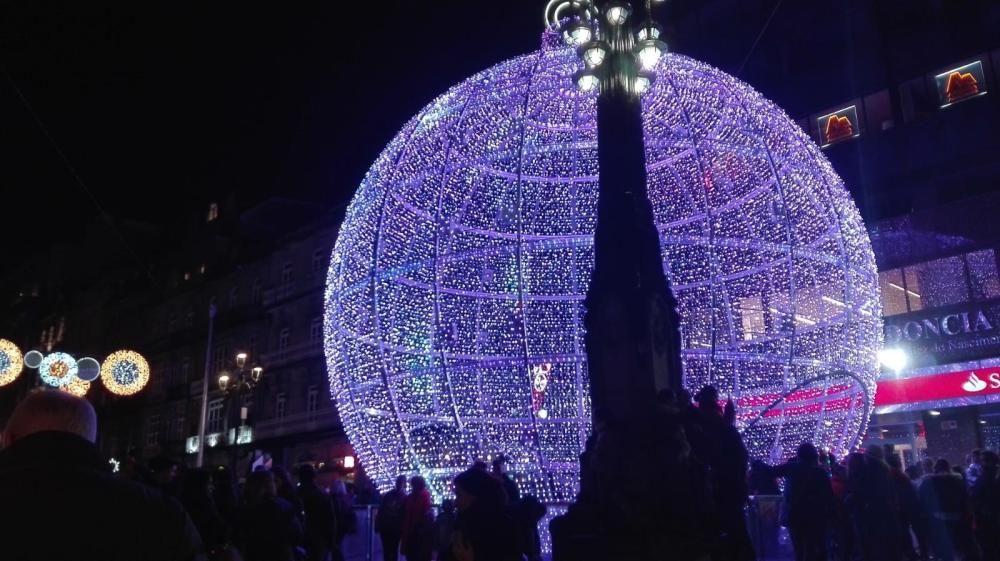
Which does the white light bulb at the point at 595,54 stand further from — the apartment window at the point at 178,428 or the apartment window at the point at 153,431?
the apartment window at the point at 153,431

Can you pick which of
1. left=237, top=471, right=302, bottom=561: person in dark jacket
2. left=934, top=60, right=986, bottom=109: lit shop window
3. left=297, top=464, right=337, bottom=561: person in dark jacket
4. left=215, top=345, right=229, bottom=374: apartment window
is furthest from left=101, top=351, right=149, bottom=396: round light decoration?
left=934, top=60, right=986, bottom=109: lit shop window

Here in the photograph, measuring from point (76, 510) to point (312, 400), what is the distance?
105 ft

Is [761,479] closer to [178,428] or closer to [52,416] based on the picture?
[52,416]

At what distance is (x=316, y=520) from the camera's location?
8000mm

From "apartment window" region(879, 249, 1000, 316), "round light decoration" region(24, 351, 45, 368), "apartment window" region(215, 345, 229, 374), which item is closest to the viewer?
"apartment window" region(879, 249, 1000, 316)

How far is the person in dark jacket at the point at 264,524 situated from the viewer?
5.96 metres

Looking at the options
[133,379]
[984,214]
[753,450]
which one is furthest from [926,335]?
[133,379]

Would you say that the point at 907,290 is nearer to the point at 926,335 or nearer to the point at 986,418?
the point at 926,335

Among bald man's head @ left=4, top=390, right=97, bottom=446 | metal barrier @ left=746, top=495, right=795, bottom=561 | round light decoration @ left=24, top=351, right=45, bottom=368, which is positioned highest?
round light decoration @ left=24, top=351, right=45, bottom=368

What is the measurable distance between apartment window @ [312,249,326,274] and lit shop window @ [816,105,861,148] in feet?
66.8

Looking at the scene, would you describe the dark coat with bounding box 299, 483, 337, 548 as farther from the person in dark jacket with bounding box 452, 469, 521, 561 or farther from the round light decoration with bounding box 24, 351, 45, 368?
the round light decoration with bounding box 24, 351, 45, 368

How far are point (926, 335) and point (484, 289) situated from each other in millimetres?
13165

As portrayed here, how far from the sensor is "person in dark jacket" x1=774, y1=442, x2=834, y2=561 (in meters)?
7.77

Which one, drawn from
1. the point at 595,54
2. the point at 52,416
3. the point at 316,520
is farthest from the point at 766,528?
the point at 52,416
